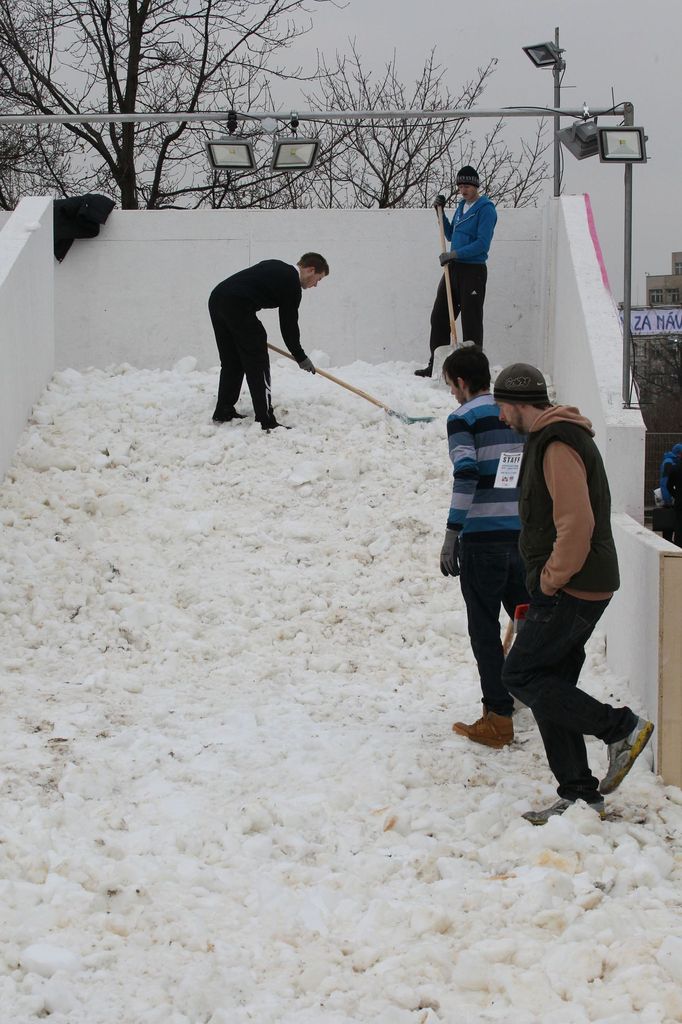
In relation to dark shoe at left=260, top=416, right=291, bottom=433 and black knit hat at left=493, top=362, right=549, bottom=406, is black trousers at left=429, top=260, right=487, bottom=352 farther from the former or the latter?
black knit hat at left=493, top=362, right=549, bottom=406

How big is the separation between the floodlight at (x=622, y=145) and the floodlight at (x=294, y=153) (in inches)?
164

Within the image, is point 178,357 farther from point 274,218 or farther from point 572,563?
point 572,563

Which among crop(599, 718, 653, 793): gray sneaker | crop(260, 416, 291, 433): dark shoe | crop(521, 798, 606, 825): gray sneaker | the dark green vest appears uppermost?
crop(260, 416, 291, 433): dark shoe

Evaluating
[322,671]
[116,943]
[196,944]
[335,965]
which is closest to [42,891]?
[116,943]

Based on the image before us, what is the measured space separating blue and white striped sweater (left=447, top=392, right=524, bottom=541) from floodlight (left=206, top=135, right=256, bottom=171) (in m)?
6.37

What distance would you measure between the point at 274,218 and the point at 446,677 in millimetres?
6535

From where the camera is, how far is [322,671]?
565 centimetres

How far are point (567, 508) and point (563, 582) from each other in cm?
25

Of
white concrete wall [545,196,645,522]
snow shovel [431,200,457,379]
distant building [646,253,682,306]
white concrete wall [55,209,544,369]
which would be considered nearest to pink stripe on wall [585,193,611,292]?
white concrete wall [545,196,645,522]

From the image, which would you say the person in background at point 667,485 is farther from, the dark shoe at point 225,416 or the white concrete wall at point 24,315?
the white concrete wall at point 24,315

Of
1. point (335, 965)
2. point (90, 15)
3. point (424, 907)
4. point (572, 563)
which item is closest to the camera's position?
point (335, 965)

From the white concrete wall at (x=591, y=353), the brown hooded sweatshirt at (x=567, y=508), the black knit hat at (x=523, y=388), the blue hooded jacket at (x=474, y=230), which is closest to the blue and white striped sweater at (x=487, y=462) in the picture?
the black knit hat at (x=523, y=388)

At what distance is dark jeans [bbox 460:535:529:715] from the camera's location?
4.63 m

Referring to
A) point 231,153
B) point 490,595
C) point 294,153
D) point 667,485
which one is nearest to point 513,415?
point 490,595
